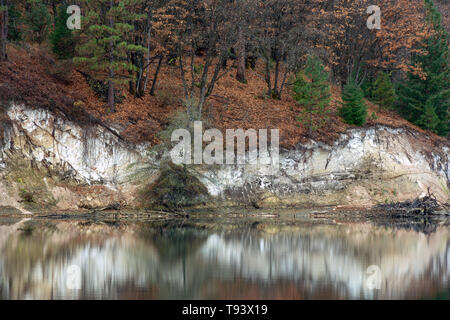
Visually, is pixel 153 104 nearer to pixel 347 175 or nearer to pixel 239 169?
pixel 239 169

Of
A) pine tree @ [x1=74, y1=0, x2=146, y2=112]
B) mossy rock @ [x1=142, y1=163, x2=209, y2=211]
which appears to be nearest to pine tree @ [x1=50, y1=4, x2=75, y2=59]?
pine tree @ [x1=74, y1=0, x2=146, y2=112]

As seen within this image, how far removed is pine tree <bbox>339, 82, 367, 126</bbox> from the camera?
38281mm

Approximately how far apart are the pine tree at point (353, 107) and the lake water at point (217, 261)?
13086 mm

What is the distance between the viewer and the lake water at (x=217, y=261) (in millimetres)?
13047

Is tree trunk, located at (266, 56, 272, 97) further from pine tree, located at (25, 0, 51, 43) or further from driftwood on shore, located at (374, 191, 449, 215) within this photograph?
pine tree, located at (25, 0, 51, 43)

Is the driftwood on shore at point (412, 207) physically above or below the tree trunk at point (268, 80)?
below

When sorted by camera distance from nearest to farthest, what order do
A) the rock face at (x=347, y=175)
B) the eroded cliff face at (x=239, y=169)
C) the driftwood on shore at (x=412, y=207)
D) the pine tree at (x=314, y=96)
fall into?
the eroded cliff face at (x=239, y=169), the rock face at (x=347, y=175), the driftwood on shore at (x=412, y=207), the pine tree at (x=314, y=96)

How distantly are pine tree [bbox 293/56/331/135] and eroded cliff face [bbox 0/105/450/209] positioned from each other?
184cm

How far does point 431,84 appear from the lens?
138 ft

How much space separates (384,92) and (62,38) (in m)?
23.5

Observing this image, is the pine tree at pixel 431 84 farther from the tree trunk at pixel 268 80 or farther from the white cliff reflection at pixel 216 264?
the white cliff reflection at pixel 216 264

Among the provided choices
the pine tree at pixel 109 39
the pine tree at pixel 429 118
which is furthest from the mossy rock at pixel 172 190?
the pine tree at pixel 429 118

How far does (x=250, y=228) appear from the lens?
26250 millimetres
